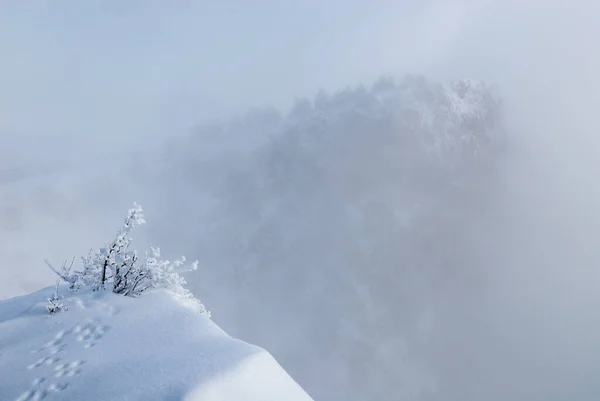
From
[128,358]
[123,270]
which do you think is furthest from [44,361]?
[123,270]

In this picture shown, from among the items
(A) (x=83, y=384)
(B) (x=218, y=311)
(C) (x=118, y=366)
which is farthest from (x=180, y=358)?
(B) (x=218, y=311)

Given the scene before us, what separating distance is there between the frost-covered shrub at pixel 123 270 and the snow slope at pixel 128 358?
92 cm

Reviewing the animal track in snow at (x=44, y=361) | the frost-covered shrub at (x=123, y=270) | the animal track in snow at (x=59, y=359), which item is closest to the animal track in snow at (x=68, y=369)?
the animal track in snow at (x=59, y=359)

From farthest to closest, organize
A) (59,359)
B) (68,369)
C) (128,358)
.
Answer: (59,359) → (128,358) → (68,369)

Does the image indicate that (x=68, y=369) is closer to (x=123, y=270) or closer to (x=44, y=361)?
(x=44, y=361)

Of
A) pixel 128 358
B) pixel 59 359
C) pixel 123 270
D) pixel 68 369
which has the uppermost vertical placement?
pixel 123 270

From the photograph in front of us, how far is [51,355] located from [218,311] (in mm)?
54695

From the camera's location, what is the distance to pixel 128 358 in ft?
15.1

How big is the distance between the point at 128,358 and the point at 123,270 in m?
2.87

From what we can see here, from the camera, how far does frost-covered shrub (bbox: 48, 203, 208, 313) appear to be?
279 inches

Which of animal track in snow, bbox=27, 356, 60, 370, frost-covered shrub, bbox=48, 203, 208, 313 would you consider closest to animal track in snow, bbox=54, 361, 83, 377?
animal track in snow, bbox=27, 356, 60, 370

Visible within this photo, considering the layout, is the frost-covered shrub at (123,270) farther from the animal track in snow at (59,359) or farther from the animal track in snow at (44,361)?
the animal track in snow at (44,361)

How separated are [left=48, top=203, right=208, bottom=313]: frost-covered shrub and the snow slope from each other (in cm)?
92

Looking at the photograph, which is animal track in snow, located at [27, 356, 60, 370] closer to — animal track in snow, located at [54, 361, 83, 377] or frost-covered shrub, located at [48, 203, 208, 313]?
animal track in snow, located at [54, 361, 83, 377]
